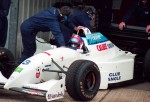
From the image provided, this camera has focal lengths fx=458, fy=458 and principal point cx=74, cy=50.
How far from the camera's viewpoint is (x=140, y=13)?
9.59m

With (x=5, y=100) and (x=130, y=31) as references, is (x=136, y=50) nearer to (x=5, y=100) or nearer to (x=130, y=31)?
(x=130, y=31)

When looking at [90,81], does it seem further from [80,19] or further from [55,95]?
[80,19]

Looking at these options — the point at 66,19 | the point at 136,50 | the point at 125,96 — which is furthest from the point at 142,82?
the point at 66,19

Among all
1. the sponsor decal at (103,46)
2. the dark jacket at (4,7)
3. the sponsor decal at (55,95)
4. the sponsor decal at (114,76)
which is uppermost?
the dark jacket at (4,7)

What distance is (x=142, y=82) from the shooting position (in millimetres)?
9242

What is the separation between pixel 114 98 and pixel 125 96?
282 mm

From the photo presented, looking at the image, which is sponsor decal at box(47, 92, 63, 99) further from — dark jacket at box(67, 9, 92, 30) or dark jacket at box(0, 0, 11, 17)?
dark jacket at box(0, 0, 11, 17)

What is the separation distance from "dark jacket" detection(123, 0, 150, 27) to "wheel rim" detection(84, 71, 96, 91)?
286 centimetres

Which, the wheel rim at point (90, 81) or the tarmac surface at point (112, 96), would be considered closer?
the wheel rim at point (90, 81)

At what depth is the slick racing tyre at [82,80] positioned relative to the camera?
662 centimetres

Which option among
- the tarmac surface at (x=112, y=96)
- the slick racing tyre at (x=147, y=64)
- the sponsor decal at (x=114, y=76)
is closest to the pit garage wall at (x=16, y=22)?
the tarmac surface at (x=112, y=96)

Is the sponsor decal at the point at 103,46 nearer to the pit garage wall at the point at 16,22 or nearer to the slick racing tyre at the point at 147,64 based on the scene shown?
the slick racing tyre at the point at 147,64

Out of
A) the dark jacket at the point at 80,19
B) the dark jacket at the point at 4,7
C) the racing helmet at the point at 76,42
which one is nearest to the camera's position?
the racing helmet at the point at 76,42

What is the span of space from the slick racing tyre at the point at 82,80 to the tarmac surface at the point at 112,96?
0.30 metres
